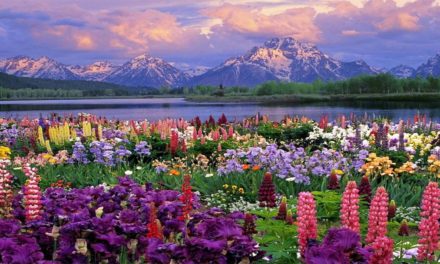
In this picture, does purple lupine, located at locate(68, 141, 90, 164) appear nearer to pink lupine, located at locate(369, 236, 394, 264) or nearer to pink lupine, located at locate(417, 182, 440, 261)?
pink lupine, located at locate(417, 182, 440, 261)

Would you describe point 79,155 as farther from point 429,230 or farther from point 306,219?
point 429,230

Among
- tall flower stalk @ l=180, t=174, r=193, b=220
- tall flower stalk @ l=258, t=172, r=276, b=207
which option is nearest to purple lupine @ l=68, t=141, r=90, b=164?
tall flower stalk @ l=258, t=172, r=276, b=207

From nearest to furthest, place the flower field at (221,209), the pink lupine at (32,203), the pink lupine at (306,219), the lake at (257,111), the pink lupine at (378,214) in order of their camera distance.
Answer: the flower field at (221,209)
the pink lupine at (306,219)
the pink lupine at (378,214)
the pink lupine at (32,203)
the lake at (257,111)

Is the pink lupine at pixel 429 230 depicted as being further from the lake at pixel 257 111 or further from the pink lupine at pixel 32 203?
the lake at pixel 257 111

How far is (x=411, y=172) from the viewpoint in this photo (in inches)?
500

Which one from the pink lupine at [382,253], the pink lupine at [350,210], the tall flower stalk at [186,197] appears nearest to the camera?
the pink lupine at [382,253]

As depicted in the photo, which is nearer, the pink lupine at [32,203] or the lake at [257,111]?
the pink lupine at [32,203]

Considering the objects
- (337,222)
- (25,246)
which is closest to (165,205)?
(25,246)

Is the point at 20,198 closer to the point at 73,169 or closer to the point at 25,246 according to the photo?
the point at 25,246

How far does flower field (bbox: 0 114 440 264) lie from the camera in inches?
187

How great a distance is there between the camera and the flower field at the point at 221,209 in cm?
475

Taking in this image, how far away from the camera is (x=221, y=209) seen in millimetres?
10250

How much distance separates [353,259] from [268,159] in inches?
351

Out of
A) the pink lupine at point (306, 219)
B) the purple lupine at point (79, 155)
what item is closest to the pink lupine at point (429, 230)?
the pink lupine at point (306, 219)
